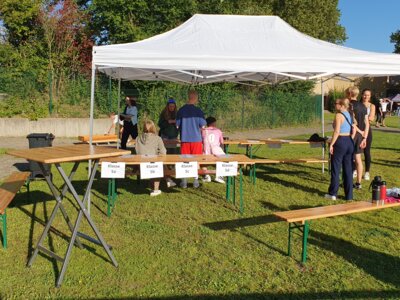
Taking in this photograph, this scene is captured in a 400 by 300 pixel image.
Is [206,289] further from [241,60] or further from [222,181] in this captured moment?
[222,181]

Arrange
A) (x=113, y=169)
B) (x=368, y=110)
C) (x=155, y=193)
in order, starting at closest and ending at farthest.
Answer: (x=113, y=169) → (x=155, y=193) → (x=368, y=110)

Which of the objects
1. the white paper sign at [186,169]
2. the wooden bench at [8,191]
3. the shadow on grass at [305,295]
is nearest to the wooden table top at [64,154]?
the wooden bench at [8,191]

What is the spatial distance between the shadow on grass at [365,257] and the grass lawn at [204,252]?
0.01 meters

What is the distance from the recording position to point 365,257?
439 centimetres

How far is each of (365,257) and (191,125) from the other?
3.59m

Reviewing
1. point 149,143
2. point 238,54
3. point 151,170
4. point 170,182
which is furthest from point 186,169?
point 170,182

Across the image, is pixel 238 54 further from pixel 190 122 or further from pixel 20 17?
pixel 20 17

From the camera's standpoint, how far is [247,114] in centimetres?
2091

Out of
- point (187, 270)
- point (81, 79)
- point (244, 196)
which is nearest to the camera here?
point (187, 270)

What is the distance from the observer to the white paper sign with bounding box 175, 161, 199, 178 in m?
5.61

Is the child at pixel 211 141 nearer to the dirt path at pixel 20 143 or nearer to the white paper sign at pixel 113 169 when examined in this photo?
the white paper sign at pixel 113 169

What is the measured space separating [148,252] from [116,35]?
20.1m

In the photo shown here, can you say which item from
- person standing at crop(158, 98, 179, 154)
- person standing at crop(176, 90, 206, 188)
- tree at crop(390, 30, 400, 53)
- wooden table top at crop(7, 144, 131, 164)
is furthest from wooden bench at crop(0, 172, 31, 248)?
tree at crop(390, 30, 400, 53)

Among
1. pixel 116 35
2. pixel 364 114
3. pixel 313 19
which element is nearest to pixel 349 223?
pixel 364 114
